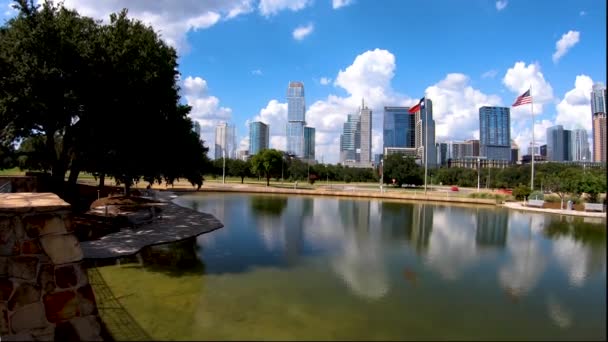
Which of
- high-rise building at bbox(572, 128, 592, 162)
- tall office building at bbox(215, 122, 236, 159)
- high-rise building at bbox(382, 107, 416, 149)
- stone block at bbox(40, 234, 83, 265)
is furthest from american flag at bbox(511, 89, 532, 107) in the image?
high-rise building at bbox(382, 107, 416, 149)

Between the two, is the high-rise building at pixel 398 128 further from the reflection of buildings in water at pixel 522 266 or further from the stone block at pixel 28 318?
the stone block at pixel 28 318

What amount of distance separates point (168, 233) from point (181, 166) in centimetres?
496

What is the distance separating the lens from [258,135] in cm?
18412

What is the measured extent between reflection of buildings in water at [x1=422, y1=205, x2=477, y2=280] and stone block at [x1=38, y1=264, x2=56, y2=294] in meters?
8.96

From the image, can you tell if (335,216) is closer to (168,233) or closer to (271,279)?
(168,233)

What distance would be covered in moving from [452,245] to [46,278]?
14367mm

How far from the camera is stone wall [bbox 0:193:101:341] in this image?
20.1 ft

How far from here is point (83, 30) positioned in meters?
14.6

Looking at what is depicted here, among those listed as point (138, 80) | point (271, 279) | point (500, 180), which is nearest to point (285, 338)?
point (271, 279)

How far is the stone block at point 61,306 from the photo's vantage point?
20.3ft

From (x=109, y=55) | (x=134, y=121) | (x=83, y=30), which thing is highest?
(x=83, y=30)

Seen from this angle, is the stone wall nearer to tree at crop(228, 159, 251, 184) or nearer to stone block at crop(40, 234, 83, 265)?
stone block at crop(40, 234, 83, 265)

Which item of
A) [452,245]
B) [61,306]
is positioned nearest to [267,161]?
[452,245]

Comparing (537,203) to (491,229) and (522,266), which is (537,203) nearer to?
(491,229)
